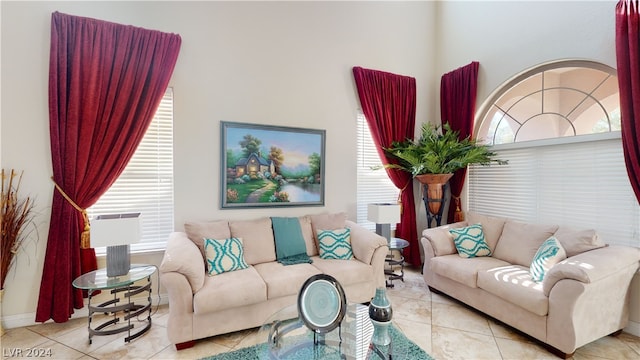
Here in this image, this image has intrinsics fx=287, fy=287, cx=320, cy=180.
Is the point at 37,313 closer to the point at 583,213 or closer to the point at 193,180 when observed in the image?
the point at 193,180

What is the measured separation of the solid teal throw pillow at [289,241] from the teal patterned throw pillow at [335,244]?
21cm

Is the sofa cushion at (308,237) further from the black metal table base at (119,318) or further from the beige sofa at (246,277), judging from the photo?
the black metal table base at (119,318)

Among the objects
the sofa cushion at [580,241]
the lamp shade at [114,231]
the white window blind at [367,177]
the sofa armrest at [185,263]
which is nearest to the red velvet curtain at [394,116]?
the white window blind at [367,177]

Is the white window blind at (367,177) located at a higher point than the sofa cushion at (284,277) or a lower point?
higher

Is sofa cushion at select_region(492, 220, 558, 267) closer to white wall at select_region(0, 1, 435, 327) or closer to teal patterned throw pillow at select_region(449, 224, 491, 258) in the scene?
teal patterned throw pillow at select_region(449, 224, 491, 258)

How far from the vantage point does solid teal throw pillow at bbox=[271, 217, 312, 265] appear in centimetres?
316

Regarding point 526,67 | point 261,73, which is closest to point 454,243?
point 526,67

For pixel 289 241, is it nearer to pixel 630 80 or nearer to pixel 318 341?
pixel 318 341

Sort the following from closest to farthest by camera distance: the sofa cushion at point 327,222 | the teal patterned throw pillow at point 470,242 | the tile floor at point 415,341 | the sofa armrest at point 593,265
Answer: the sofa armrest at point 593,265 < the tile floor at point 415,341 < the teal patterned throw pillow at point 470,242 < the sofa cushion at point 327,222

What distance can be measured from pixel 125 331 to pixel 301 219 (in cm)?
198

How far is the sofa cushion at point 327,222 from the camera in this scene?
353 centimetres

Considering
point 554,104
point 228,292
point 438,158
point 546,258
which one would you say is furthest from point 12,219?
point 554,104

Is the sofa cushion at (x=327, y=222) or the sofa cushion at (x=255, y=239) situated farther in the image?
the sofa cushion at (x=327, y=222)

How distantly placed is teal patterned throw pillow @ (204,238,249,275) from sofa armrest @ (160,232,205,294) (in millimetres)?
184
